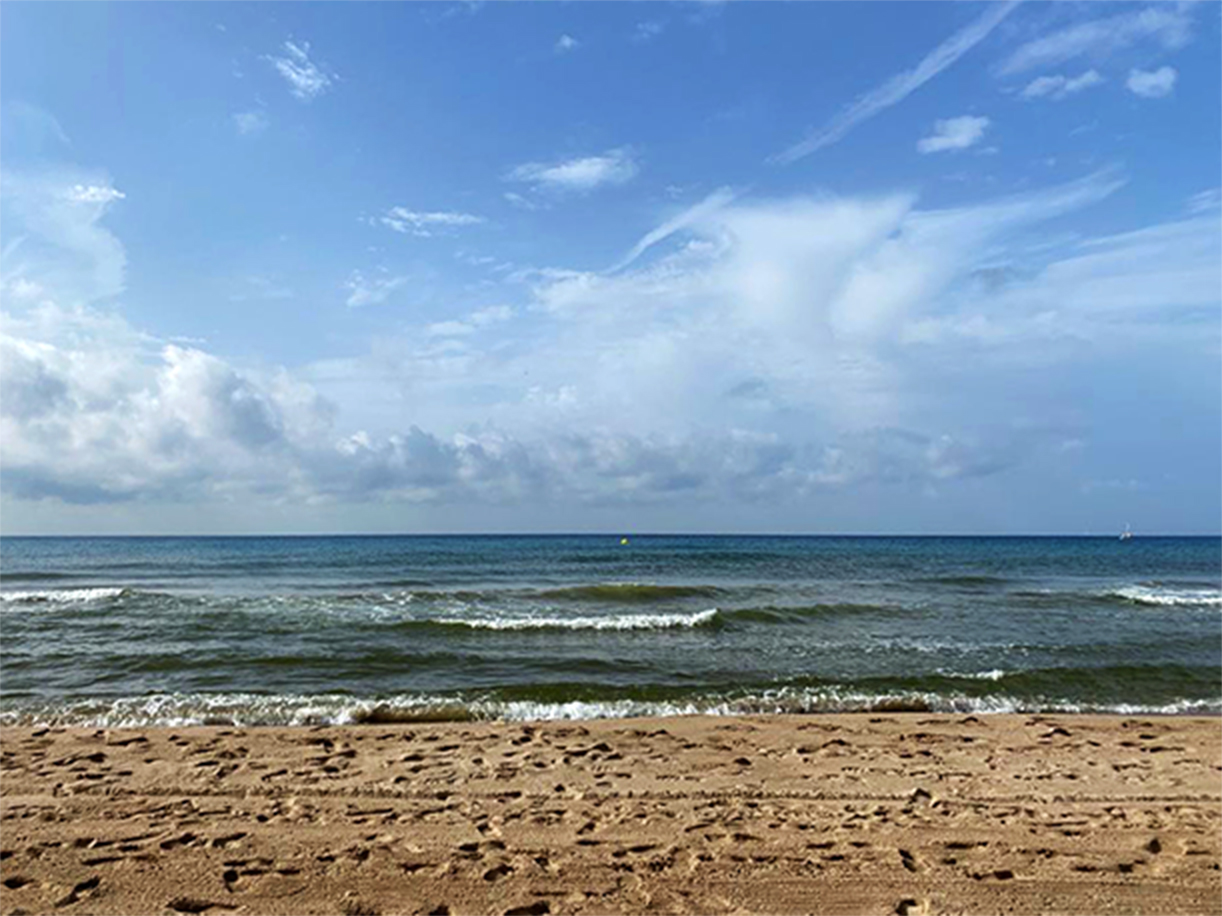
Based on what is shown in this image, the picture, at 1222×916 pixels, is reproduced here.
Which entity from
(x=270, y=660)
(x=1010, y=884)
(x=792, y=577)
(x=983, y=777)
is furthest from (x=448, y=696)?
(x=792, y=577)

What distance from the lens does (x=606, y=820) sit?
20.1 ft

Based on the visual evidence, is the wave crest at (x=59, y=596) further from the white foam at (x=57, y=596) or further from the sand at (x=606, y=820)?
the sand at (x=606, y=820)

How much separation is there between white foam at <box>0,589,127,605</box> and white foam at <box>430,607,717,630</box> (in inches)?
512

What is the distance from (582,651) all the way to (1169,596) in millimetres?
24251

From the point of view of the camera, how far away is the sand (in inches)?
194

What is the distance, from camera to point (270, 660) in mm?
13523

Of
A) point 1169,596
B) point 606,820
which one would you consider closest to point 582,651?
point 606,820

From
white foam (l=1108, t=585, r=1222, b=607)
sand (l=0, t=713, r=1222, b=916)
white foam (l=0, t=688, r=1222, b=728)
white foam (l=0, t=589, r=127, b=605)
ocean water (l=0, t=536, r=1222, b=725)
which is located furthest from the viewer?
white foam (l=1108, t=585, r=1222, b=607)

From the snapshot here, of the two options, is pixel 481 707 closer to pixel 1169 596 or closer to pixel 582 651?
pixel 582 651

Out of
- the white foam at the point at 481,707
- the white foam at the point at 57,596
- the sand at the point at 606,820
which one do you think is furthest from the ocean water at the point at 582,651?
the sand at the point at 606,820

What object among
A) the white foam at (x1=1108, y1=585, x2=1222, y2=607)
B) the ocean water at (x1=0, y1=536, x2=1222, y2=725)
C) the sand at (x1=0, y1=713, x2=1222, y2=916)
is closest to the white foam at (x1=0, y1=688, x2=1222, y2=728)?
the ocean water at (x1=0, y1=536, x2=1222, y2=725)

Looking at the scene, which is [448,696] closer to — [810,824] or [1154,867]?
[810,824]

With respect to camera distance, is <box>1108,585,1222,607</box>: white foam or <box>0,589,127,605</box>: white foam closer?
<box>0,589,127,605</box>: white foam

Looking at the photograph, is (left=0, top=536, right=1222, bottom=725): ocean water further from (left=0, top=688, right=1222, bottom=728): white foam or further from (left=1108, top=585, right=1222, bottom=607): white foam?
(left=1108, top=585, right=1222, bottom=607): white foam
